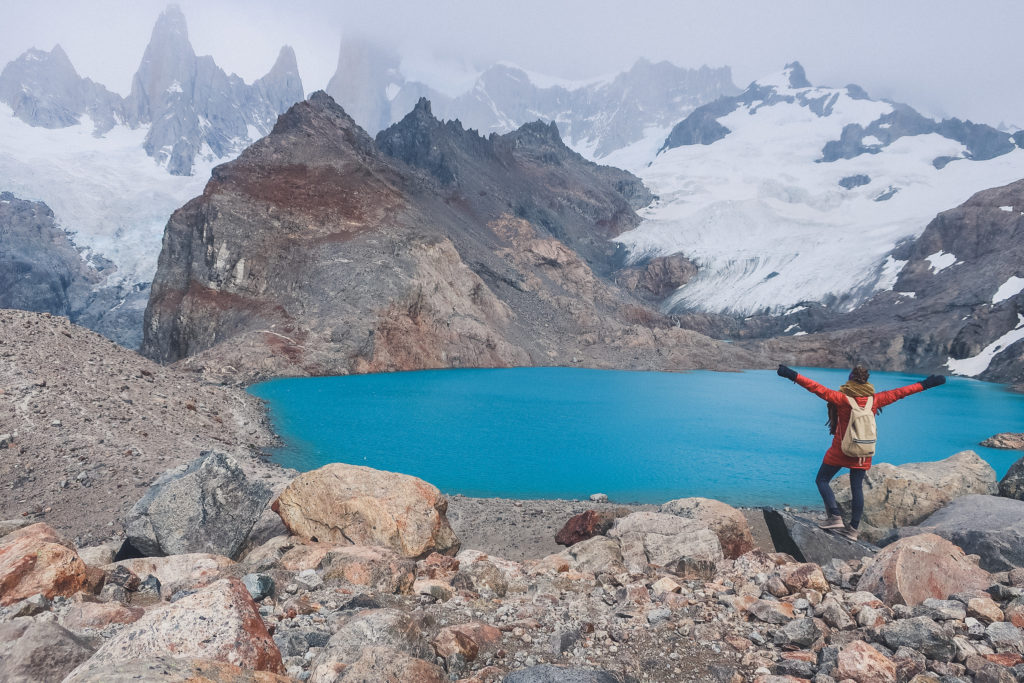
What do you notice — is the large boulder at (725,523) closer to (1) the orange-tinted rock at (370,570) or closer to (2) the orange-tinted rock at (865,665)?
(1) the orange-tinted rock at (370,570)

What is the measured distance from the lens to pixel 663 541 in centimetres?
989

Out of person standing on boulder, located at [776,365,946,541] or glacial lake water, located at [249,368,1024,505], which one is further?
glacial lake water, located at [249,368,1024,505]

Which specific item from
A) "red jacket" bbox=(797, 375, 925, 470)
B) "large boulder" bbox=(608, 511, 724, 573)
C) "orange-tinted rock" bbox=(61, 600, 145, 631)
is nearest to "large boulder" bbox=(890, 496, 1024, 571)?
"red jacket" bbox=(797, 375, 925, 470)

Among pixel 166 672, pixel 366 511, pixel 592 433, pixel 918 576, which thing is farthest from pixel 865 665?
pixel 592 433

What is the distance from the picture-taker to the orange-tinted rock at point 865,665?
168 inches

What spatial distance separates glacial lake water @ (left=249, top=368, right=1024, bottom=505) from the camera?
2084 cm

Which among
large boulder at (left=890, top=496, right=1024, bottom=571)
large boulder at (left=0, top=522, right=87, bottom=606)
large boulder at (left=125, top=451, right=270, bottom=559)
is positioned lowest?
large boulder at (left=125, top=451, right=270, bottom=559)

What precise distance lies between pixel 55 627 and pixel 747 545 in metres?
10.8

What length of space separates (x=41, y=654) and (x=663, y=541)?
853cm

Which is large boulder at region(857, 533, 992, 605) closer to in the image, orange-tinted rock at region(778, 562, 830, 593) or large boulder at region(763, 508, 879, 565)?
orange-tinted rock at region(778, 562, 830, 593)

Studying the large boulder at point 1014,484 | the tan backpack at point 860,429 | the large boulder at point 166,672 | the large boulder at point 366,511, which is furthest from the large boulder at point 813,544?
the large boulder at point 166,672

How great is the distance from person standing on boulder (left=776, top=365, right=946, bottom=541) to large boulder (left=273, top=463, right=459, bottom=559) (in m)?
6.52

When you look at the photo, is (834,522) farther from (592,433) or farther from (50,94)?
(50,94)

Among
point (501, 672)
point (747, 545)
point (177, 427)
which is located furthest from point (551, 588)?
point (177, 427)
